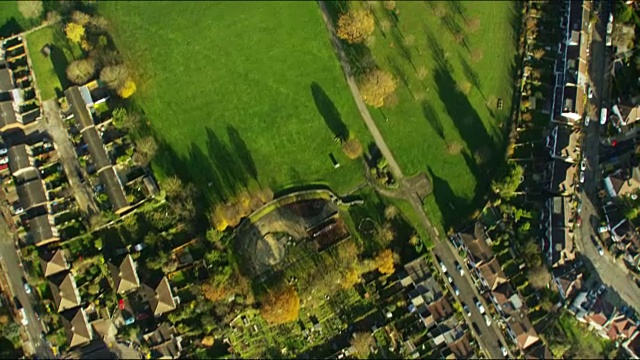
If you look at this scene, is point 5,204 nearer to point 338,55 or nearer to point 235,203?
point 235,203

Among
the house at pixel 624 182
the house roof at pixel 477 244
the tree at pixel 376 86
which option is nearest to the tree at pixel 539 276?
the house roof at pixel 477 244

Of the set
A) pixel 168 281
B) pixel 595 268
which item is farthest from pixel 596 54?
pixel 168 281

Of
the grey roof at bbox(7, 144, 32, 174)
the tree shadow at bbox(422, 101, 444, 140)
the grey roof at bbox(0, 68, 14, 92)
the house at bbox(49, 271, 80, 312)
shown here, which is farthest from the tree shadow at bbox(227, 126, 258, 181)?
the grey roof at bbox(0, 68, 14, 92)

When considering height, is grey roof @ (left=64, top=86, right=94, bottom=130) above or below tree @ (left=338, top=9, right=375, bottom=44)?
above

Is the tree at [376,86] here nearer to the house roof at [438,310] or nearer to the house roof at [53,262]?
the house roof at [438,310]

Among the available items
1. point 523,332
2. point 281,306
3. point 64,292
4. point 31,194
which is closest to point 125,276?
point 64,292

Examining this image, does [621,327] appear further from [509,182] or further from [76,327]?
[76,327]

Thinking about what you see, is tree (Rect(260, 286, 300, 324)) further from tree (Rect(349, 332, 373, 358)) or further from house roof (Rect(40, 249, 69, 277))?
house roof (Rect(40, 249, 69, 277))
